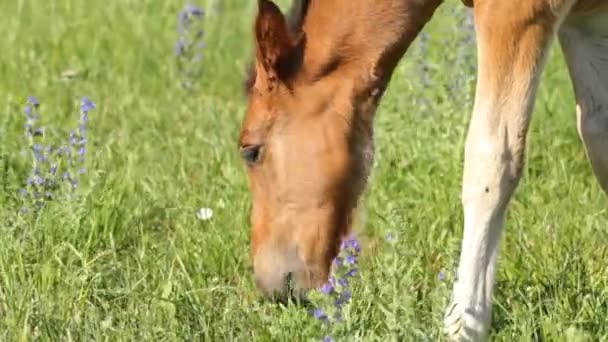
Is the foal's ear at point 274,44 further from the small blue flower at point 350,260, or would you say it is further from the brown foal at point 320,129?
the small blue flower at point 350,260

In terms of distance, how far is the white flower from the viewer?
219 inches

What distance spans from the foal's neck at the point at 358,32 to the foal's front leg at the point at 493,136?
12.3 inches

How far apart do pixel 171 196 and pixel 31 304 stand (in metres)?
1.46

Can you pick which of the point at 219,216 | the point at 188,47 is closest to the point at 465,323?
the point at 219,216

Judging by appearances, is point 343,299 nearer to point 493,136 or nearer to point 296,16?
point 493,136

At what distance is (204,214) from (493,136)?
146cm

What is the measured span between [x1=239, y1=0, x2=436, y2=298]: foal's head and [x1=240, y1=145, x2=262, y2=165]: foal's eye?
40 mm

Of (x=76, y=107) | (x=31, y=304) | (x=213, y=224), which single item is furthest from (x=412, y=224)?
(x=76, y=107)

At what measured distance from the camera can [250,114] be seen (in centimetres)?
483

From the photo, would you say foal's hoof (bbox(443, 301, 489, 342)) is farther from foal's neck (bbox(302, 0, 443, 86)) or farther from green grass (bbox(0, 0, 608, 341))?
foal's neck (bbox(302, 0, 443, 86))

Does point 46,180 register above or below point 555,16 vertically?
below

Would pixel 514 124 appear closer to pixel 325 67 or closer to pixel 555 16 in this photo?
pixel 555 16

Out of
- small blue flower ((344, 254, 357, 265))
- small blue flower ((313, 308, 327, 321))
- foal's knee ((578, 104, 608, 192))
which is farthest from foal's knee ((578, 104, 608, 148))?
small blue flower ((313, 308, 327, 321))

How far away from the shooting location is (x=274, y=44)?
183 inches
